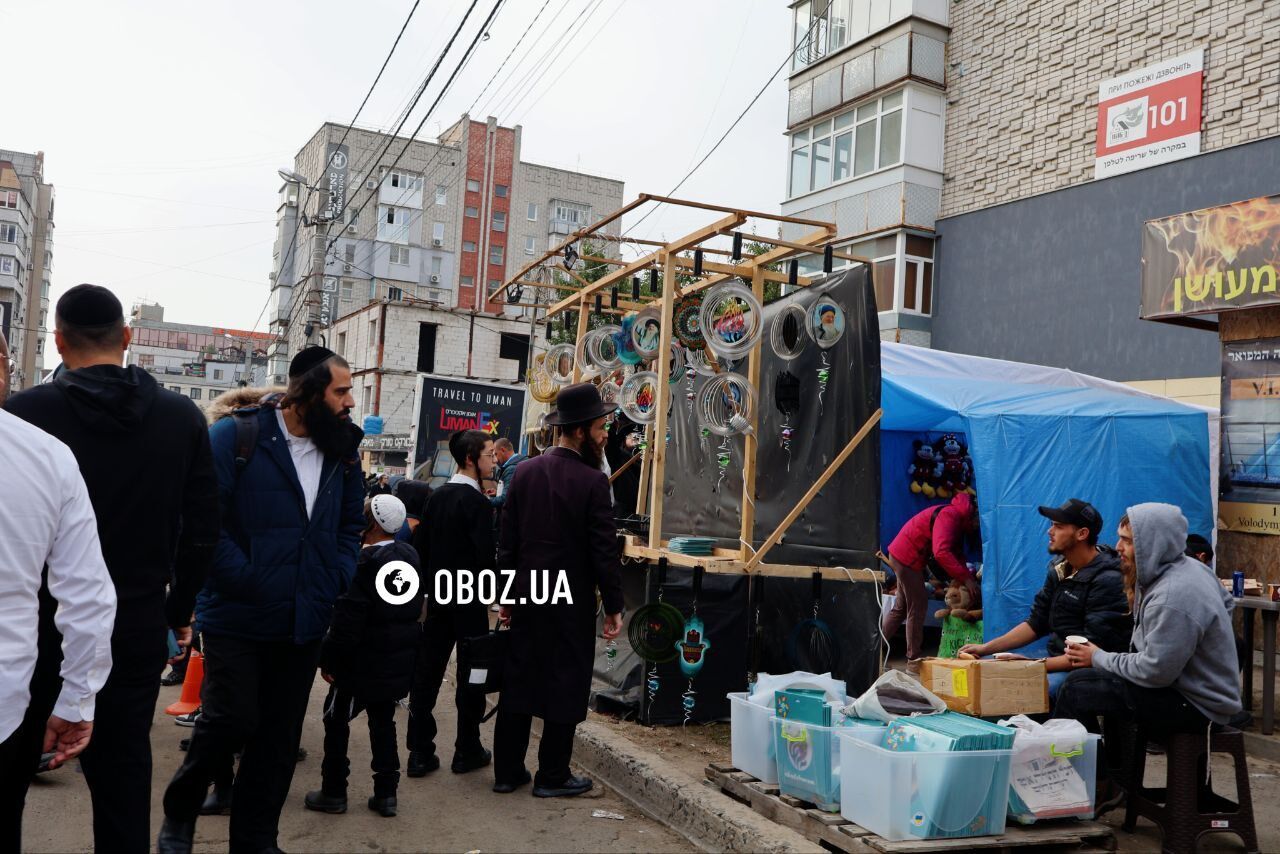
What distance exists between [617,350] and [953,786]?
19.8 ft

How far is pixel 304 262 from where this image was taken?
62156 millimetres

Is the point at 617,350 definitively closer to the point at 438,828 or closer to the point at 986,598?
the point at 986,598

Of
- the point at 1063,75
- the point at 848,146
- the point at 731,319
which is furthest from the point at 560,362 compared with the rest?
the point at 848,146

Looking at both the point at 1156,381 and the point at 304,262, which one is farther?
the point at 304,262

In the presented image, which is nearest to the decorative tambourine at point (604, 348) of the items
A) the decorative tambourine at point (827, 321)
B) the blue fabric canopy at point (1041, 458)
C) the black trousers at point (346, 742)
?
the blue fabric canopy at point (1041, 458)

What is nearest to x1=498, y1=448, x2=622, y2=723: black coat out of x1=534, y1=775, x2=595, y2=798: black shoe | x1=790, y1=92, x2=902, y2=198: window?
x1=534, y1=775, x2=595, y2=798: black shoe

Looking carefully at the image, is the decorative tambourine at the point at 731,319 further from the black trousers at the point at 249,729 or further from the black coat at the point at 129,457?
the black coat at the point at 129,457

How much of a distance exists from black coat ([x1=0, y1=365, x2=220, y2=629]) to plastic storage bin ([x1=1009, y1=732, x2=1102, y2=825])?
3478mm

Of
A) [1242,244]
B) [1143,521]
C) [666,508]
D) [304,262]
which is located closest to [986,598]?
[666,508]

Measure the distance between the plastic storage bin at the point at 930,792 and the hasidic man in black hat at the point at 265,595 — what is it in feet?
7.57

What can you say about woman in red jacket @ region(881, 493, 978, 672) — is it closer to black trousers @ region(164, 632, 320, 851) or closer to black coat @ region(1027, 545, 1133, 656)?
black coat @ region(1027, 545, 1133, 656)

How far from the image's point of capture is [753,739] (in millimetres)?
5203

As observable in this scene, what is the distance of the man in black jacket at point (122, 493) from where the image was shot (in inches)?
125

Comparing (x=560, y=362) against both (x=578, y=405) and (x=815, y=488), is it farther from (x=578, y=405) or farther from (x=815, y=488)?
(x=578, y=405)
